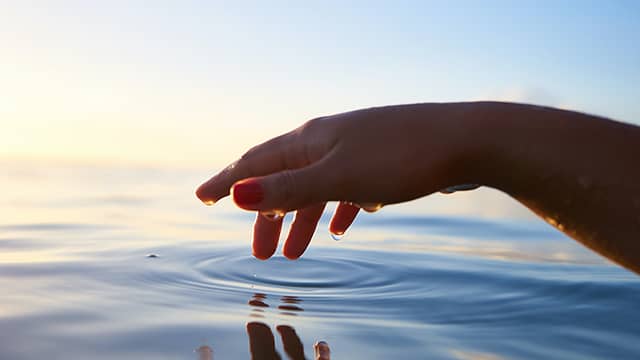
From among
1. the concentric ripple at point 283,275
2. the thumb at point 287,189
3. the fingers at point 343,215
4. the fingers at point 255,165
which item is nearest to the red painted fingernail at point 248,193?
the thumb at point 287,189

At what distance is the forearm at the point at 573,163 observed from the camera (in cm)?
152

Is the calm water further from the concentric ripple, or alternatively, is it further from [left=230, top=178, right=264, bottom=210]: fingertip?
[left=230, top=178, right=264, bottom=210]: fingertip

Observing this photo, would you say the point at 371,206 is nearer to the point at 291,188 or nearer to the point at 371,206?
the point at 371,206

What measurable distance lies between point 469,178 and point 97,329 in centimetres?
124

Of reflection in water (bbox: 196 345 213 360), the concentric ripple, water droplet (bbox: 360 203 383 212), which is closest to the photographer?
water droplet (bbox: 360 203 383 212)

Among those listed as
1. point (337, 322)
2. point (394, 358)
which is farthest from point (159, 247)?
point (394, 358)

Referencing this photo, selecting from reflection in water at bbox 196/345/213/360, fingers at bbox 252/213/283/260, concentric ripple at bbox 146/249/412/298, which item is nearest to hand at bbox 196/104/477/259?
fingers at bbox 252/213/283/260

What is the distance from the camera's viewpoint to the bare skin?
1.39 meters

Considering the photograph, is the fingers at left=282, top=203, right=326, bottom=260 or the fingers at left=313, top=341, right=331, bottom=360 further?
the fingers at left=282, top=203, right=326, bottom=260

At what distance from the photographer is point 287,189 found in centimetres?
136

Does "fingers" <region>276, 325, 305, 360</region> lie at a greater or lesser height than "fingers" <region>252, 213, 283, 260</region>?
lesser

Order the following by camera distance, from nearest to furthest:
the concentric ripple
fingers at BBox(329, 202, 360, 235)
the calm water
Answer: the calm water < fingers at BBox(329, 202, 360, 235) < the concentric ripple

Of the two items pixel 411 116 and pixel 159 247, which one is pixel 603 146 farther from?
pixel 159 247

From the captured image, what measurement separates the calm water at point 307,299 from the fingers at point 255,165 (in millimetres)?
471
